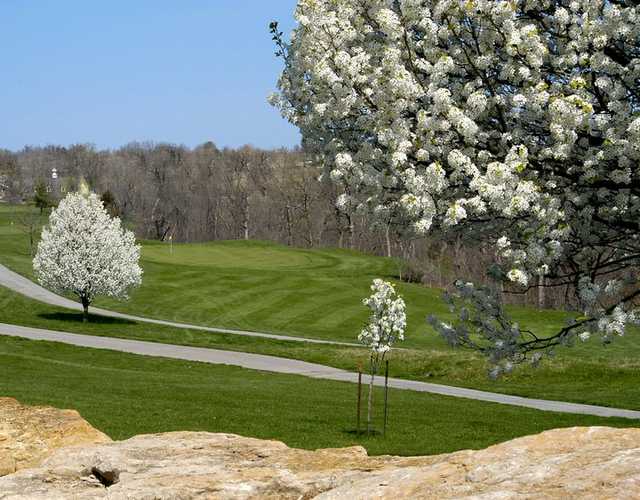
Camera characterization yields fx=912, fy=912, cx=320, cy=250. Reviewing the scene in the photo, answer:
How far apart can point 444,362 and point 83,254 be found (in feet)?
77.7

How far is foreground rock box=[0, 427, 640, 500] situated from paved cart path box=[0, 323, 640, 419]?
22.8m

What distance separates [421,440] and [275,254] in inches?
3102

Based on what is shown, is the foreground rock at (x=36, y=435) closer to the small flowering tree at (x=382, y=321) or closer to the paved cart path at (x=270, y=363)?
the small flowering tree at (x=382, y=321)

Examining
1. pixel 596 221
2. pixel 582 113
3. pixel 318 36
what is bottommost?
pixel 596 221

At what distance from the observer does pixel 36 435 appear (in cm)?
1084

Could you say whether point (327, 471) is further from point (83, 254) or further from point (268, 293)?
point (268, 293)

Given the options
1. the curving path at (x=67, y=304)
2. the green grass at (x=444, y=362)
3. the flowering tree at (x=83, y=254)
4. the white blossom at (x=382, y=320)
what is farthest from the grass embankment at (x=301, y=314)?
the white blossom at (x=382, y=320)

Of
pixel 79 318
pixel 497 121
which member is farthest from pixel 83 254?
pixel 497 121

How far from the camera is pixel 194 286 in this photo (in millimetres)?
75250

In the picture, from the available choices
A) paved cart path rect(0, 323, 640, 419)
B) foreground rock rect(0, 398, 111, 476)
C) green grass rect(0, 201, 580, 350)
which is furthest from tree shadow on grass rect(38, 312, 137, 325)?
foreground rock rect(0, 398, 111, 476)

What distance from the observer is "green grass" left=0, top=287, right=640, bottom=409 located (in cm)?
3656

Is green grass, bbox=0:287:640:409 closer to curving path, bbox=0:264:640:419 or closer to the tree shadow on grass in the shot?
the tree shadow on grass

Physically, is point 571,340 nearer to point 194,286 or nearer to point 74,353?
point 74,353

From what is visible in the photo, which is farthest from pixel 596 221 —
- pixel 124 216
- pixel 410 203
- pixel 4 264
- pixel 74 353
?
pixel 124 216
